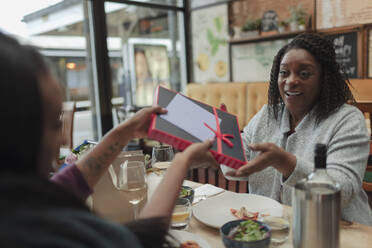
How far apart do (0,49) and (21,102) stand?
0.26 ft

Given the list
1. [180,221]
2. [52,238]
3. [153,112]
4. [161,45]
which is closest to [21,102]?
[52,238]

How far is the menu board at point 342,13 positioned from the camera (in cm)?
334

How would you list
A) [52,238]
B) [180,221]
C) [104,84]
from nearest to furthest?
1. [52,238]
2. [180,221]
3. [104,84]

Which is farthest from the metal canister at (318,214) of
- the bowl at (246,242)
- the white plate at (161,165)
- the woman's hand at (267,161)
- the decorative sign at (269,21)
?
the decorative sign at (269,21)

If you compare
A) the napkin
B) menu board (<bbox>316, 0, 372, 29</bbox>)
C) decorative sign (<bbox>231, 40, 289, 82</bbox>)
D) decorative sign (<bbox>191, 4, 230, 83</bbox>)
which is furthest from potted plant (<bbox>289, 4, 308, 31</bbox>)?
the napkin

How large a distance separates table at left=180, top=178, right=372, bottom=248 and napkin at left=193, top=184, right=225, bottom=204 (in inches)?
8.4

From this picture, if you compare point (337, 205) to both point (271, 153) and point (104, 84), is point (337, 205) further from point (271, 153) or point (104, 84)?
point (104, 84)

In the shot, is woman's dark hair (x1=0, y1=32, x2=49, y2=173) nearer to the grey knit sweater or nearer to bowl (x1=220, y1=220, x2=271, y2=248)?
bowl (x1=220, y1=220, x2=271, y2=248)

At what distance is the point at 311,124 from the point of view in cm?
139

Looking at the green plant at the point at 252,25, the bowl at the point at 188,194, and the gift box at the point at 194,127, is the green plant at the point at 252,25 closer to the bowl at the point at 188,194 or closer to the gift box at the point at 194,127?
the gift box at the point at 194,127

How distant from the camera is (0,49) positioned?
44 cm

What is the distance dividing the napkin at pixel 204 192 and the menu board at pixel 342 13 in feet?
9.82

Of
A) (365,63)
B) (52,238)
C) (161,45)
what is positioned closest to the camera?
(52,238)

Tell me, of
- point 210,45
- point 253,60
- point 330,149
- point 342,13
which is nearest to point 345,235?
point 330,149
